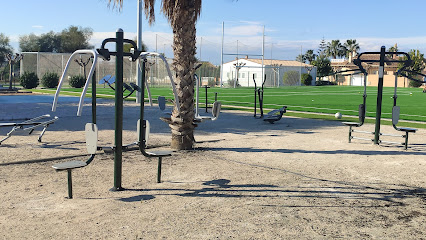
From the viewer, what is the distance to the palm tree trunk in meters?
10.5

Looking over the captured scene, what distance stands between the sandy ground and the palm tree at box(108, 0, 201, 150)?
0.57 meters

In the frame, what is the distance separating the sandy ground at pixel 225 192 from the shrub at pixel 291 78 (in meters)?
56.7

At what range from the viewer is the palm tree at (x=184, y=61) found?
10.5m

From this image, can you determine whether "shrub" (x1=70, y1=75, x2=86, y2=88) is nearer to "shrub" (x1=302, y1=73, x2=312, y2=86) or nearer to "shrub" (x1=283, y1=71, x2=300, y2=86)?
"shrub" (x1=283, y1=71, x2=300, y2=86)

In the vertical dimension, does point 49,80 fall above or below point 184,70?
below

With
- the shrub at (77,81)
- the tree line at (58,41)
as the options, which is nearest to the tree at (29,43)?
the tree line at (58,41)

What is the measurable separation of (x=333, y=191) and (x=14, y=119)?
40.0ft

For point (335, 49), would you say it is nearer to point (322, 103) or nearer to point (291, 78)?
point (291, 78)

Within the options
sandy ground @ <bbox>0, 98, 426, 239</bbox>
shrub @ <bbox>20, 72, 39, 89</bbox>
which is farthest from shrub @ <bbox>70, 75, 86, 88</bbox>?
sandy ground @ <bbox>0, 98, 426, 239</bbox>

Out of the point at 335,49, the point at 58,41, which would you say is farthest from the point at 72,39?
the point at 335,49

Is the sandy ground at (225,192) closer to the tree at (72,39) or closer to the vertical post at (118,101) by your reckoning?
the vertical post at (118,101)

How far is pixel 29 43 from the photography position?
264 ft

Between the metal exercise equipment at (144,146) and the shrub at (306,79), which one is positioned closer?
the metal exercise equipment at (144,146)

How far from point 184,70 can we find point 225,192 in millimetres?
4378
